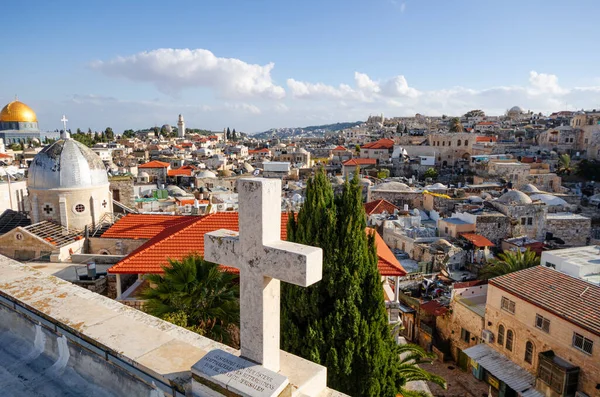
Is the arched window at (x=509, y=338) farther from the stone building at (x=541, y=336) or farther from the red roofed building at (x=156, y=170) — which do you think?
the red roofed building at (x=156, y=170)

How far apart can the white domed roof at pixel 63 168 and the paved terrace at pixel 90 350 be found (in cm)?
1644

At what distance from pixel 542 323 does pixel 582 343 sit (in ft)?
5.15

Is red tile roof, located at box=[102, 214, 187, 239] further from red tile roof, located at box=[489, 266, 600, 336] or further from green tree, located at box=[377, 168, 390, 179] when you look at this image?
green tree, located at box=[377, 168, 390, 179]

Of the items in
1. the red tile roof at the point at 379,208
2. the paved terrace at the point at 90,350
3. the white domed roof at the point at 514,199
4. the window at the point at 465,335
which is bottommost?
the window at the point at 465,335

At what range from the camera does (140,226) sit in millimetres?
17953

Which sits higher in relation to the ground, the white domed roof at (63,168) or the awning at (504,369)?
the white domed roof at (63,168)

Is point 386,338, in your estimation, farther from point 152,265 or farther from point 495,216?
point 495,216

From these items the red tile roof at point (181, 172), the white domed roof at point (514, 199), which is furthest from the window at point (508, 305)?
the red tile roof at point (181, 172)

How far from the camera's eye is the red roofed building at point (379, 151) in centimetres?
7838

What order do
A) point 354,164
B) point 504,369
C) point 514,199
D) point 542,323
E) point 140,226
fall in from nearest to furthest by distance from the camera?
point 542,323 → point 504,369 → point 140,226 → point 514,199 → point 354,164

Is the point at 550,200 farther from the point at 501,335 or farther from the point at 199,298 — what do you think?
the point at 199,298

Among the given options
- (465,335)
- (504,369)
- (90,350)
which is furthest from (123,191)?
(90,350)

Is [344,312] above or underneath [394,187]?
above

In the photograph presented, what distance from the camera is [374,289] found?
26.4 ft
